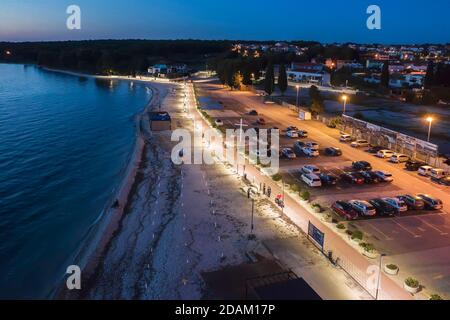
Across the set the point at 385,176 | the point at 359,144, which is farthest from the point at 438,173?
the point at 359,144

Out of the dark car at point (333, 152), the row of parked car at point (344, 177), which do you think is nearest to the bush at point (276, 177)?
the row of parked car at point (344, 177)

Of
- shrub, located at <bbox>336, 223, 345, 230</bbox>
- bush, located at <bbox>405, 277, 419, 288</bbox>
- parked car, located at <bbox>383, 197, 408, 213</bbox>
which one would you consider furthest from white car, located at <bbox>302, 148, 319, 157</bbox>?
bush, located at <bbox>405, 277, 419, 288</bbox>

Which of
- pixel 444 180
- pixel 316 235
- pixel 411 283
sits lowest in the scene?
pixel 411 283

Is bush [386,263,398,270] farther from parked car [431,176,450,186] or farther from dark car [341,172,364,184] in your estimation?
parked car [431,176,450,186]

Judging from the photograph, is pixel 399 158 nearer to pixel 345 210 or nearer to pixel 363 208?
pixel 363 208

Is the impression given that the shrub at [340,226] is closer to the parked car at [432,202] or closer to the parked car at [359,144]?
the parked car at [432,202]
